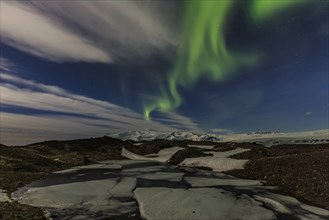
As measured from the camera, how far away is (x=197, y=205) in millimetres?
18016

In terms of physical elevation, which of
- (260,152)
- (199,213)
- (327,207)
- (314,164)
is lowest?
(199,213)

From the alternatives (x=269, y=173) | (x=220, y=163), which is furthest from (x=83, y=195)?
(x=220, y=163)

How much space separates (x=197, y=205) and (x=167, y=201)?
2277mm

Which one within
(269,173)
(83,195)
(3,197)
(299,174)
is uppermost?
(269,173)

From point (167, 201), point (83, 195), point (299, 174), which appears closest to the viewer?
point (167, 201)

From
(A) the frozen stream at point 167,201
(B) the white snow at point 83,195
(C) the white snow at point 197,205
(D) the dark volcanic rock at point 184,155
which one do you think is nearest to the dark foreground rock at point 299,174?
(A) the frozen stream at point 167,201

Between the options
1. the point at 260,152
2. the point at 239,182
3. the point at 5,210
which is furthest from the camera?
the point at 260,152

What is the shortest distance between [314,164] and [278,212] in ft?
33.2

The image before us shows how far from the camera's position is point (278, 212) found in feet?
54.5

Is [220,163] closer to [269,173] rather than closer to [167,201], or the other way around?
[269,173]

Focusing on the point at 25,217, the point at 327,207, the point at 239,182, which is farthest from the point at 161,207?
the point at 239,182

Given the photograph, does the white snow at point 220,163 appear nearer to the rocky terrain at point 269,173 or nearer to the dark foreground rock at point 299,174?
the rocky terrain at point 269,173

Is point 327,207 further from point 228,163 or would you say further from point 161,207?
point 228,163

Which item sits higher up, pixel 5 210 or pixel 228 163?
pixel 228 163
